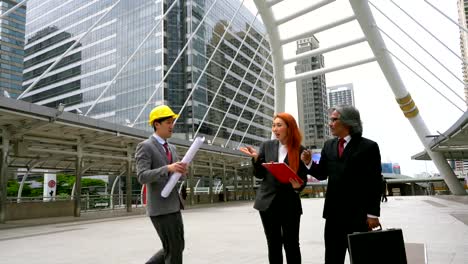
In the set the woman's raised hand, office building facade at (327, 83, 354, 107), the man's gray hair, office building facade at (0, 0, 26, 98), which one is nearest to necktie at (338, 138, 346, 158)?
the man's gray hair

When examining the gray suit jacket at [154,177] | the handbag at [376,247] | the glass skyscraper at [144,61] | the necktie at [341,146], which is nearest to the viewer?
the handbag at [376,247]

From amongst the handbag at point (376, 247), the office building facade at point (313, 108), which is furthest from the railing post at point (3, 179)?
the office building facade at point (313, 108)

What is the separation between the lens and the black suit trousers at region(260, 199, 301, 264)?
122 inches

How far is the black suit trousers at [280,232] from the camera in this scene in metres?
3.11

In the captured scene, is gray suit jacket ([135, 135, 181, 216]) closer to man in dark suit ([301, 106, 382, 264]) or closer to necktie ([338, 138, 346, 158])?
man in dark suit ([301, 106, 382, 264])

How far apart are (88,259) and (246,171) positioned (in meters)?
28.8

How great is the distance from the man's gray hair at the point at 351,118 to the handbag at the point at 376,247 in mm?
846

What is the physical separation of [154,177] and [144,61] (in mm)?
60274

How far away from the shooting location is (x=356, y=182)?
2.97 m

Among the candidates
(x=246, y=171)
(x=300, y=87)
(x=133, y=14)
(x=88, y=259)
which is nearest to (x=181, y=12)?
(x=133, y=14)

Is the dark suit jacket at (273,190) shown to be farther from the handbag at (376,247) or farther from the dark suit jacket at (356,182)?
the handbag at (376,247)

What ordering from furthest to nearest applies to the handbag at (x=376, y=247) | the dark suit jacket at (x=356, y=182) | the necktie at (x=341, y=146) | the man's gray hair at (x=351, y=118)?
the necktie at (x=341, y=146) < the man's gray hair at (x=351, y=118) < the dark suit jacket at (x=356, y=182) < the handbag at (x=376, y=247)

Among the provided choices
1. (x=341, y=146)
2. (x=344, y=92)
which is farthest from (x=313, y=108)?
(x=341, y=146)

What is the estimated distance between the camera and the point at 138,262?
4.92m
